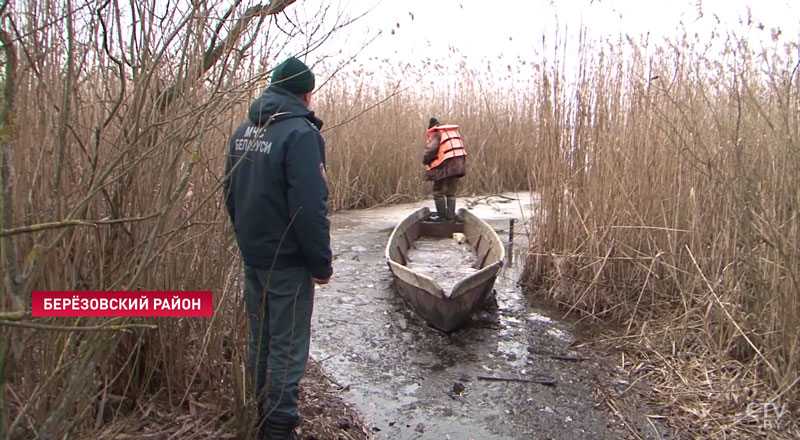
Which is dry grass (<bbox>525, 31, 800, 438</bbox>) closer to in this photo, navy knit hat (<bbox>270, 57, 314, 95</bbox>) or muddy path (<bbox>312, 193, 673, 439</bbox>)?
muddy path (<bbox>312, 193, 673, 439</bbox>)

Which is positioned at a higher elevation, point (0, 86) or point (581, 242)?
point (0, 86)

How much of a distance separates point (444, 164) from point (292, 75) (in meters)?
5.66

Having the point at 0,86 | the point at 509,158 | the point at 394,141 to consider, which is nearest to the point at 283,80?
the point at 0,86

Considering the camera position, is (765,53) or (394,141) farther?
(394,141)

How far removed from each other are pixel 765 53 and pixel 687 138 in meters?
1.30

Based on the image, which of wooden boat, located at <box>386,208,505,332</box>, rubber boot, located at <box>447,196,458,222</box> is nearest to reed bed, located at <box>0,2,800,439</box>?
wooden boat, located at <box>386,208,505,332</box>

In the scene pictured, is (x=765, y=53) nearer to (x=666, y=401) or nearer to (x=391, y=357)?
(x=666, y=401)

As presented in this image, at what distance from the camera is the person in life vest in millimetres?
8289

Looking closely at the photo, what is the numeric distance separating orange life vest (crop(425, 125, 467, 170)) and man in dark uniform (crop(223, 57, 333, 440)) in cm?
554

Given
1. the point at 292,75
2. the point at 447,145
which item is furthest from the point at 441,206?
the point at 292,75

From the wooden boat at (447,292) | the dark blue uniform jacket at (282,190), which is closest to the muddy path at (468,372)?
the wooden boat at (447,292)

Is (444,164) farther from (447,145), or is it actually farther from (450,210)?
(450,210)

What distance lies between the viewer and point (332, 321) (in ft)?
17.0

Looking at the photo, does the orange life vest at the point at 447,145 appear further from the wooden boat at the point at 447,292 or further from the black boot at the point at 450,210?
the wooden boat at the point at 447,292
